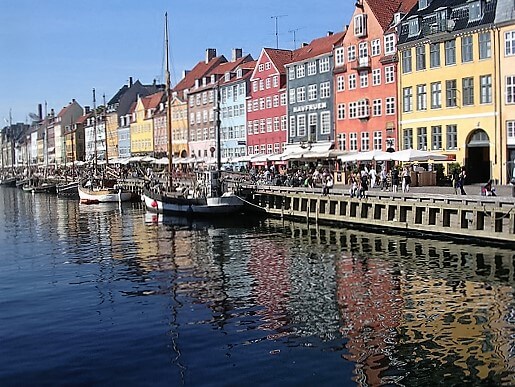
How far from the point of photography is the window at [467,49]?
49.0 m

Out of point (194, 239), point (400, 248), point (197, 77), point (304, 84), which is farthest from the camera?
point (197, 77)

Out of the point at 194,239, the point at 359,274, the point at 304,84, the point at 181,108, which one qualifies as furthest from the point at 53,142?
the point at 359,274

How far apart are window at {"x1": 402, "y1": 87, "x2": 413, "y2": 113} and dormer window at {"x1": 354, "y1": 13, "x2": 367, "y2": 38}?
7655mm

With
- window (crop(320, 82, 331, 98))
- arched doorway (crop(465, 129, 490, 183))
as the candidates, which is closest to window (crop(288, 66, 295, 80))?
window (crop(320, 82, 331, 98))

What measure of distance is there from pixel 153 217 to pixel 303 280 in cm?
3032

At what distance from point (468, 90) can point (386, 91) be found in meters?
9.95

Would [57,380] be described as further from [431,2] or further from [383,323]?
[431,2]

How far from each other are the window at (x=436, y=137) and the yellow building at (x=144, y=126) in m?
65.4

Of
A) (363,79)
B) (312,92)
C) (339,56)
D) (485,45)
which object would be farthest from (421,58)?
(312,92)

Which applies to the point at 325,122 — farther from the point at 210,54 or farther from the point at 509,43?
the point at 210,54

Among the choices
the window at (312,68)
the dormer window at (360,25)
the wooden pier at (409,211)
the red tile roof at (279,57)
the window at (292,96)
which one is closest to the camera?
the wooden pier at (409,211)

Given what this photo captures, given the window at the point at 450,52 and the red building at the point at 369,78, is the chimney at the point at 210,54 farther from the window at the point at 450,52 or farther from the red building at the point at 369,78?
the window at the point at 450,52

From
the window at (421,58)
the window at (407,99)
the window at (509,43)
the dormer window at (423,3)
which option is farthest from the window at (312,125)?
the window at (509,43)

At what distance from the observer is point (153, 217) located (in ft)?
176
